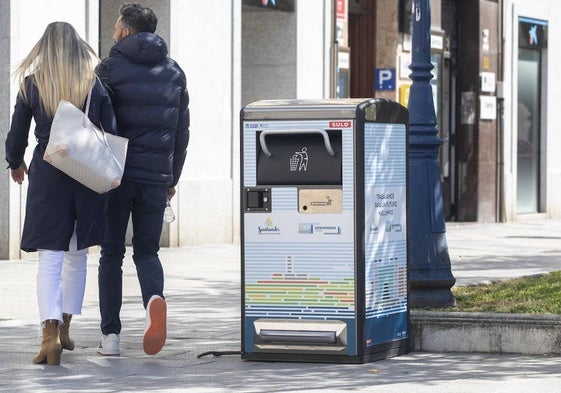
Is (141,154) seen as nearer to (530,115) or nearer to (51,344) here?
(51,344)

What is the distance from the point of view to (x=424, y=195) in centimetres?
995

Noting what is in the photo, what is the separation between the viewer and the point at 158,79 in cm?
841

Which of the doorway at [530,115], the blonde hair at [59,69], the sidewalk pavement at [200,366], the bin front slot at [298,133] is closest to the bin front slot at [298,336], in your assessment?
the sidewalk pavement at [200,366]

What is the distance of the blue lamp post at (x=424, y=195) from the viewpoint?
9.84 metres

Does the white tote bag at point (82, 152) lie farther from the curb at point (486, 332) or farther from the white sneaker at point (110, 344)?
the curb at point (486, 332)

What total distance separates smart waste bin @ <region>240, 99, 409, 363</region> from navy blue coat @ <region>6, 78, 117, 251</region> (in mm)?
829

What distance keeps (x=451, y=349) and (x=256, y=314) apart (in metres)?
1.25

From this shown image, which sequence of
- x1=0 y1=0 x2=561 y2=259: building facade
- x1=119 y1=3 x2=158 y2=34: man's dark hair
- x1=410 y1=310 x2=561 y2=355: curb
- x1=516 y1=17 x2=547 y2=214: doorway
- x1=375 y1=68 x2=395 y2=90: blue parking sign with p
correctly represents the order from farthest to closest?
1. x1=516 y1=17 x2=547 y2=214: doorway
2. x1=375 y1=68 x2=395 y2=90: blue parking sign with p
3. x1=0 y1=0 x2=561 y2=259: building facade
4. x1=410 y1=310 x2=561 y2=355: curb
5. x1=119 y1=3 x2=158 y2=34: man's dark hair

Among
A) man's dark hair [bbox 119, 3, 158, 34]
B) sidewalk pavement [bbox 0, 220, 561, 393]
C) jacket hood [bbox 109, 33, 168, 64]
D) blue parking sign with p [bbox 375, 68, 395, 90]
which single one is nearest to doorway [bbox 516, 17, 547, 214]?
blue parking sign with p [bbox 375, 68, 395, 90]

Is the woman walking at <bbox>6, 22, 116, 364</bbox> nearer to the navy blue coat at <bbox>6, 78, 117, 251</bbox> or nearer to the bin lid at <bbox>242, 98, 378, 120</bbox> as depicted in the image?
the navy blue coat at <bbox>6, 78, 117, 251</bbox>

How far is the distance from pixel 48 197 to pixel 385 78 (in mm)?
15536

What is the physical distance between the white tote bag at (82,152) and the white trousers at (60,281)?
386 mm

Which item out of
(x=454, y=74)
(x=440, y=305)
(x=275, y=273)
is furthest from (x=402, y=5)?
(x=275, y=273)

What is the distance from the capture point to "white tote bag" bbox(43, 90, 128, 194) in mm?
8031
